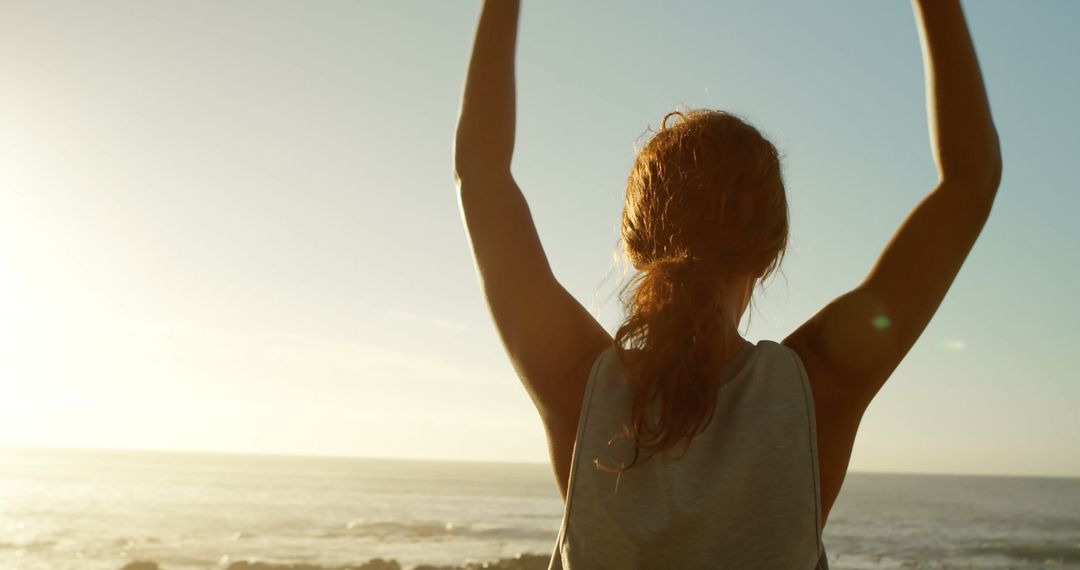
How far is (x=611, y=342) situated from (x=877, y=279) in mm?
443

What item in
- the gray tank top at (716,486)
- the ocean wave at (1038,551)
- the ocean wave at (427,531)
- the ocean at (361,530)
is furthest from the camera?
the ocean wave at (427,531)

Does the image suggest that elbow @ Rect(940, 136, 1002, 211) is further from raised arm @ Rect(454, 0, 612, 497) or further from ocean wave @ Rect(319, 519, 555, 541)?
ocean wave @ Rect(319, 519, 555, 541)

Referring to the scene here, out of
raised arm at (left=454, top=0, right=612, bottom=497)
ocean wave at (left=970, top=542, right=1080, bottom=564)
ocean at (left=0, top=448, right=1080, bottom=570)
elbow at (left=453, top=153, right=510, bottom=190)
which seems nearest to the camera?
raised arm at (left=454, top=0, right=612, bottom=497)

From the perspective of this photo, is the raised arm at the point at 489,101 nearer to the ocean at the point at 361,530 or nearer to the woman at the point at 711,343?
the woman at the point at 711,343

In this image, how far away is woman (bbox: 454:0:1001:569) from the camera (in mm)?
1100

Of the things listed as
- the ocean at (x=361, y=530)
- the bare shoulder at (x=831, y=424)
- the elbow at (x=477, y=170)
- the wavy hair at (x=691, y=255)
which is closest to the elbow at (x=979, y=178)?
the wavy hair at (x=691, y=255)

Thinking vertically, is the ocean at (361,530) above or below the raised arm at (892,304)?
below

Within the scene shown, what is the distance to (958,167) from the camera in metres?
1.33

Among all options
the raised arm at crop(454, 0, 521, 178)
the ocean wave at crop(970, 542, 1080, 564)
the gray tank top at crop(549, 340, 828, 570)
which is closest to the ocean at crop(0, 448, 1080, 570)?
the ocean wave at crop(970, 542, 1080, 564)

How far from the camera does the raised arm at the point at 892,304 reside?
117 centimetres

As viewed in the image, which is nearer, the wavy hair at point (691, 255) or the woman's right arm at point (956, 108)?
the wavy hair at point (691, 255)

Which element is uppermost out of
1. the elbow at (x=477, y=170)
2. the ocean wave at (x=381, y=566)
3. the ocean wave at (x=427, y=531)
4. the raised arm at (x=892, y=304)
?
the elbow at (x=477, y=170)

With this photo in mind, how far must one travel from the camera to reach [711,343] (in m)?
1.21

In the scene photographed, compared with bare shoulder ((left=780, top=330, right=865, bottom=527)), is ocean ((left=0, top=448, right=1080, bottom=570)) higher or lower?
lower
